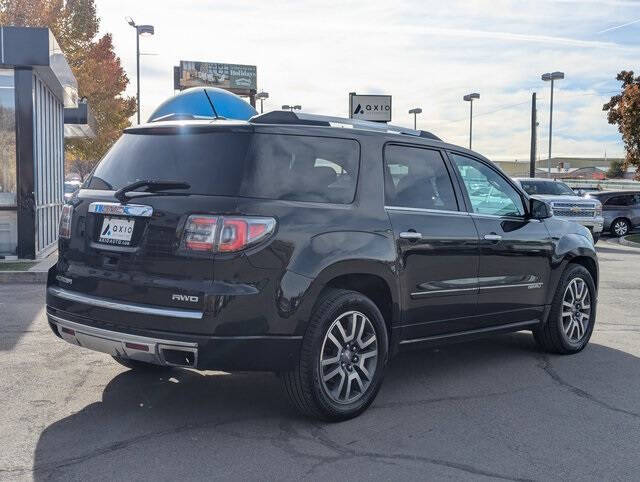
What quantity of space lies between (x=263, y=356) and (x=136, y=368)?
73.6 inches

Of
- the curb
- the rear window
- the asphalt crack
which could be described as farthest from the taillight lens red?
the curb

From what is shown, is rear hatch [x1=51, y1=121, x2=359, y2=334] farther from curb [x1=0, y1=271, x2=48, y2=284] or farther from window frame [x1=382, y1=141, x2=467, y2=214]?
curb [x1=0, y1=271, x2=48, y2=284]

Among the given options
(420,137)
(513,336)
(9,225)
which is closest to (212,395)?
(420,137)

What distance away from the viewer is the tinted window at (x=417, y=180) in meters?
5.23

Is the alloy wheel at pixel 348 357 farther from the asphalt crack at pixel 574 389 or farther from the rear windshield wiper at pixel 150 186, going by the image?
the asphalt crack at pixel 574 389

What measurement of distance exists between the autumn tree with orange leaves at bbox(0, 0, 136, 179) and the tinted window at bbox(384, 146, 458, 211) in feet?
81.2

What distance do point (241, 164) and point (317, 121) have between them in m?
0.76

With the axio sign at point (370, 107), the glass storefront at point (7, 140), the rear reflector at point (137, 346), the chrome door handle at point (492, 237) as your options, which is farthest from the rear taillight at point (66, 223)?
the axio sign at point (370, 107)

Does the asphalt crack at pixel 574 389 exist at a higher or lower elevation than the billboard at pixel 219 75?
lower

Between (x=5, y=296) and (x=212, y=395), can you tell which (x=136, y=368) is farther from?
(x=5, y=296)

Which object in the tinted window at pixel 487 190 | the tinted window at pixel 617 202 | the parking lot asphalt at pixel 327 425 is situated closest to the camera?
the parking lot asphalt at pixel 327 425

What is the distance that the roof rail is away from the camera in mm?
4754

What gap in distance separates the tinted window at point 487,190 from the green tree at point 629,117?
21006 mm

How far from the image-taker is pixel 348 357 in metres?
4.76
